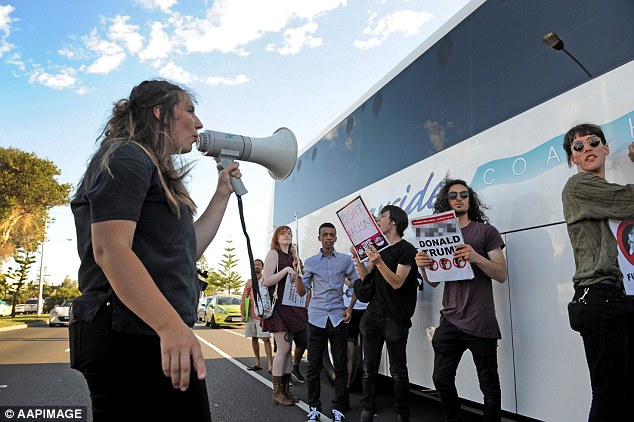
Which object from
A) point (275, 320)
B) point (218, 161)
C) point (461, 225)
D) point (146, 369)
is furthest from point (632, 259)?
point (275, 320)

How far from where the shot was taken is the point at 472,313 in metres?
3.67

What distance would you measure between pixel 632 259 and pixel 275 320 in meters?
4.16

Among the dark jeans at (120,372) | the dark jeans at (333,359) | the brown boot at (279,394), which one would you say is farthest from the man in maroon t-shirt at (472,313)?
the dark jeans at (120,372)

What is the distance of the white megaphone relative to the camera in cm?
228

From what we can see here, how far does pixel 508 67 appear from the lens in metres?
3.94

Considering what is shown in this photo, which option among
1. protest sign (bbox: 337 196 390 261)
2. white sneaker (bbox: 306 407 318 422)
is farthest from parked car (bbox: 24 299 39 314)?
protest sign (bbox: 337 196 390 261)

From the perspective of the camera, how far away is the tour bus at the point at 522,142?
3.12m

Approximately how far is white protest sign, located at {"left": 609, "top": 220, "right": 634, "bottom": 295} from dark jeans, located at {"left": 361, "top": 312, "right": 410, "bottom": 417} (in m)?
2.06

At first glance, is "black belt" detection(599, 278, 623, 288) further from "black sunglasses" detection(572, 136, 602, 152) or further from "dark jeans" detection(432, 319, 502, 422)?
"dark jeans" detection(432, 319, 502, 422)

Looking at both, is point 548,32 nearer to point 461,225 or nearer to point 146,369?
point 461,225

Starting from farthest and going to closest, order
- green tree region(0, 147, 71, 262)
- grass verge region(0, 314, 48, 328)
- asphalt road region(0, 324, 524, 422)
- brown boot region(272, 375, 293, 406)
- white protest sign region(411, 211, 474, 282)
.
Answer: green tree region(0, 147, 71, 262)
grass verge region(0, 314, 48, 328)
brown boot region(272, 375, 293, 406)
asphalt road region(0, 324, 524, 422)
white protest sign region(411, 211, 474, 282)

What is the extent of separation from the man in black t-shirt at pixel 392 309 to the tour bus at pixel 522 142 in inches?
14.7

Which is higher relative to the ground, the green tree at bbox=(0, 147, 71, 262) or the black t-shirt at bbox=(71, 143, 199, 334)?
the green tree at bbox=(0, 147, 71, 262)

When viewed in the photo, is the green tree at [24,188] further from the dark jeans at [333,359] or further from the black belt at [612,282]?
the black belt at [612,282]
